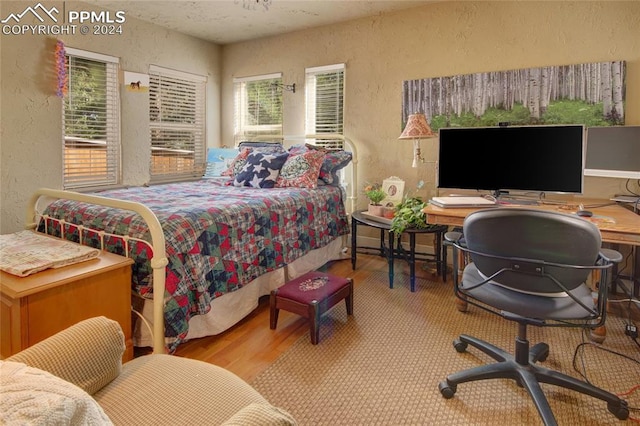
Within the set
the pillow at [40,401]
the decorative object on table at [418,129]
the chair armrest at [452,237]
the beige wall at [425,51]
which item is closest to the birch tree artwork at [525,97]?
the beige wall at [425,51]

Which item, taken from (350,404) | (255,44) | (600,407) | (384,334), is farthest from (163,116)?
(600,407)

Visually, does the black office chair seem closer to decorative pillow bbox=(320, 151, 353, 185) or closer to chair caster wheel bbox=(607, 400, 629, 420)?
chair caster wheel bbox=(607, 400, 629, 420)

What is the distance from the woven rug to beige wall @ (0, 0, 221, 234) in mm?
2595

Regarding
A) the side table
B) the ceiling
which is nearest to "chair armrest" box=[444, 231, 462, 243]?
the side table

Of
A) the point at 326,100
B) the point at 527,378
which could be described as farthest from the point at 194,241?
the point at 326,100

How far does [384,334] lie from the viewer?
7.38 ft

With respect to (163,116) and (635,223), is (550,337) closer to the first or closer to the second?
(635,223)

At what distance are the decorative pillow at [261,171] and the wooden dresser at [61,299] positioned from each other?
5.26ft

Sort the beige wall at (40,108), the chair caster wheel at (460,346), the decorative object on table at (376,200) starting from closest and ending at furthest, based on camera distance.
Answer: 1. the chair caster wheel at (460,346)
2. the beige wall at (40,108)
3. the decorative object on table at (376,200)

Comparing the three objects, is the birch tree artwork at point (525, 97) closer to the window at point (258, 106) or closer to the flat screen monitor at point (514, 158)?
the flat screen monitor at point (514, 158)

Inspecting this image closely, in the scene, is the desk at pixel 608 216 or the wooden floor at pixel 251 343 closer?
the desk at pixel 608 216

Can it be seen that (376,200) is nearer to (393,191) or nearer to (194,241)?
(393,191)

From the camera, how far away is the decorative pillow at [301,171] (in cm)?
330

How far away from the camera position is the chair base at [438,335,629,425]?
4.99ft
